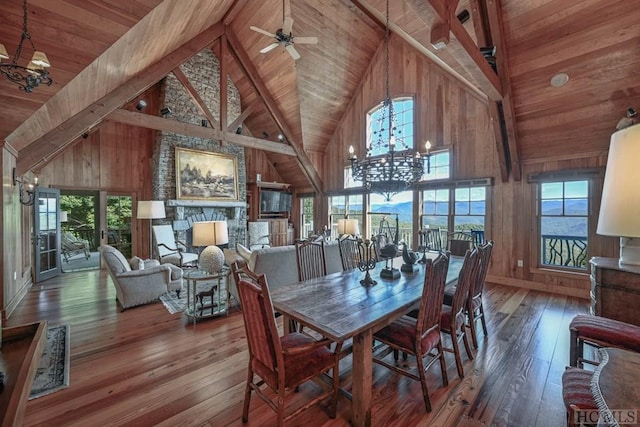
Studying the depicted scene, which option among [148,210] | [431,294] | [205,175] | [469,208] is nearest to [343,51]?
[469,208]

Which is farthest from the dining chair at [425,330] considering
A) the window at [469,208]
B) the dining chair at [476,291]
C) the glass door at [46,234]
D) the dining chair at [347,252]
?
the glass door at [46,234]

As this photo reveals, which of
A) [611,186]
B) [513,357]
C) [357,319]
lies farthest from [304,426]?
[611,186]

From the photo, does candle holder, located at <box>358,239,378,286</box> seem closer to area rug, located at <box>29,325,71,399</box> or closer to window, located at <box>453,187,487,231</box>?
area rug, located at <box>29,325,71,399</box>

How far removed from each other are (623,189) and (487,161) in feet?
14.2

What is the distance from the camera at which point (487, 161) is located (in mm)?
5172

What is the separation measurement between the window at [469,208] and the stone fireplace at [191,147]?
600cm

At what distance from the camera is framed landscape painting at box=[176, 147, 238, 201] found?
7004mm

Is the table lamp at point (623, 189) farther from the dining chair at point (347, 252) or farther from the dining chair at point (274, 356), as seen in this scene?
the dining chair at point (347, 252)

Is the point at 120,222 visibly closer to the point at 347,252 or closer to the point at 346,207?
the point at 346,207

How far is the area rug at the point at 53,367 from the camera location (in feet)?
6.81

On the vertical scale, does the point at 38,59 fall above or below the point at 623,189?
Result: above

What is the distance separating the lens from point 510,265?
4988 millimetres

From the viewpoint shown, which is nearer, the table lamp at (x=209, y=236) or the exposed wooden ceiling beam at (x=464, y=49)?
the exposed wooden ceiling beam at (x=464, y=49)

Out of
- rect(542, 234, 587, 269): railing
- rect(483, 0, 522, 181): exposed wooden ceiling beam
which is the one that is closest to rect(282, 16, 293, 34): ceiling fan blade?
rect(483, 0, 522, 181): exposed wooden ceiling beam
